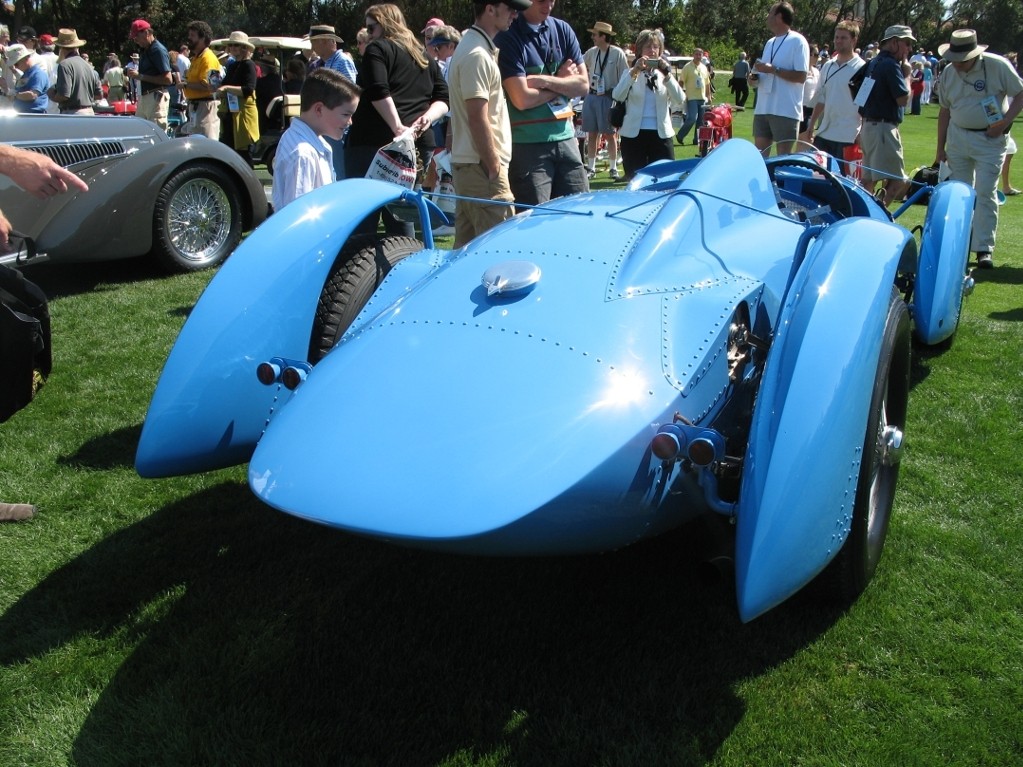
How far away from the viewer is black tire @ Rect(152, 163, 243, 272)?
7.04 meters

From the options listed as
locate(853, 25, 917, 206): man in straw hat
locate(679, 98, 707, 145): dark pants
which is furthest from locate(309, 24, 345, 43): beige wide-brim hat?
locate(679, 98, 707, 145): dark pants

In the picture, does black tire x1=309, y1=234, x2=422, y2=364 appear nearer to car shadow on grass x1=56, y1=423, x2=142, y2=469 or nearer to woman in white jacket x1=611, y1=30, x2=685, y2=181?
car shadow on grass x1=56, y1=423, x2=142, y2=469

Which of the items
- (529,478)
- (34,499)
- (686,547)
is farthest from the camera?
(34,499)

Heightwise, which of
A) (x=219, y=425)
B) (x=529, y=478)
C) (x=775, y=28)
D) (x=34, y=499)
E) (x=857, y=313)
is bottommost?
(x=34, y=499)

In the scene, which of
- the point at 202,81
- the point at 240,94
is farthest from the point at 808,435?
the point at 240,94

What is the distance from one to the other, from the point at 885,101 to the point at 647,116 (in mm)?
2305

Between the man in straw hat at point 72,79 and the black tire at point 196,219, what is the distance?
5.29 metres

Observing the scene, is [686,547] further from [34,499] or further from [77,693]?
[34,499]

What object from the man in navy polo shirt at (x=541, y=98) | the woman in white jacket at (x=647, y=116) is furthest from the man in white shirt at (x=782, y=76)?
the man in navy polo shirt at (x=541, y=98)

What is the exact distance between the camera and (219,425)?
115 inches

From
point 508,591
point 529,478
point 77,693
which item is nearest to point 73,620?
point 77,693

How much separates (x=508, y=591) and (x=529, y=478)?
3.20 ft

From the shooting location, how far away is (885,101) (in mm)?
8125

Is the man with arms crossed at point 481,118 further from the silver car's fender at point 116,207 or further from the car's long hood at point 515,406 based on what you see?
the silver car's fender at point 116,207
